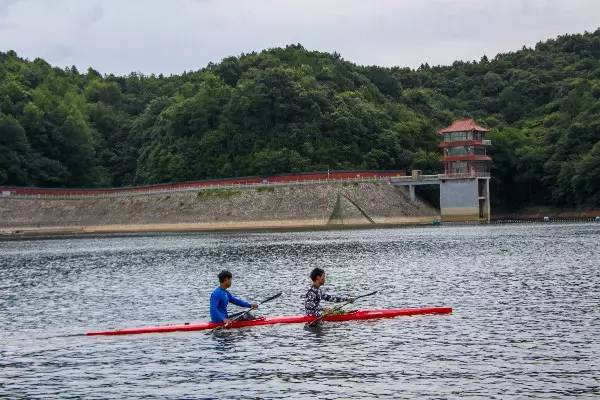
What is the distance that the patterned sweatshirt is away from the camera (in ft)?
104

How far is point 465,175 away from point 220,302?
109999 mm

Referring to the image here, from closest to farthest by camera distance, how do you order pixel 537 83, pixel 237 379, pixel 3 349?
pixel 237 379, pixel 3 349, pixel 537 83

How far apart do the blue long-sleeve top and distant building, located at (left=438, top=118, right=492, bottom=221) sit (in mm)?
109156

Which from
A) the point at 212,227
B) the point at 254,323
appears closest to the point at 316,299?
the point at 254,323

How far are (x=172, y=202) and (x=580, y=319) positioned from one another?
113509 mm

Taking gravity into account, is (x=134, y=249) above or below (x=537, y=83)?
below

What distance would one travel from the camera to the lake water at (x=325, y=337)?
77.3 feet

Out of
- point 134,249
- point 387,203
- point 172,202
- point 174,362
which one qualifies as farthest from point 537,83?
point 174,362

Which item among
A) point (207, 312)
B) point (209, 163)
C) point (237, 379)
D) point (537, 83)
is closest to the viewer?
point (237, 379)

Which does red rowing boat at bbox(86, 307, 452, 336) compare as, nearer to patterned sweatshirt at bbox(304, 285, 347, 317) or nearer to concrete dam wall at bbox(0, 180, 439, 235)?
patterned sweatshirt at bbox(304, 285, 347, 317)

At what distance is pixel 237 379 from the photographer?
2466 cm

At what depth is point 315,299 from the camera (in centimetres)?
3225

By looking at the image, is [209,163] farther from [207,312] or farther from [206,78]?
[207,312]

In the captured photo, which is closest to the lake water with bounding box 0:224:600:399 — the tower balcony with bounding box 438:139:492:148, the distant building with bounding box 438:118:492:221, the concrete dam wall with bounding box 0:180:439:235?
the concrete dam wall with bounding box 0:180:439:235
